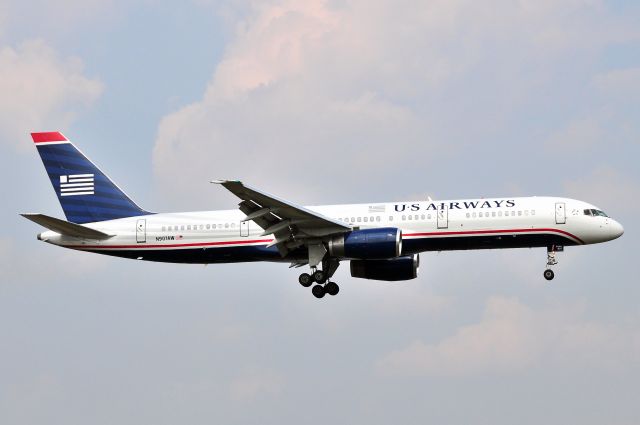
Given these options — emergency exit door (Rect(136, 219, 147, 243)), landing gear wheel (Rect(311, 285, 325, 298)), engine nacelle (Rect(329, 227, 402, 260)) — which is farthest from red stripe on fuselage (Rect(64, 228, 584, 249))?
landing gear wheel (Rect(311, 285, 325, 298))

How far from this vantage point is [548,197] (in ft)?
214

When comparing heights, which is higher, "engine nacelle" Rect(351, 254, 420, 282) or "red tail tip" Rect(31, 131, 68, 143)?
"red tail tip" Rect(31, 131, 68, 143)

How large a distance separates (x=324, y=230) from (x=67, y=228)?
42.4 feet

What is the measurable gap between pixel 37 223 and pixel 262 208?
1122 cm

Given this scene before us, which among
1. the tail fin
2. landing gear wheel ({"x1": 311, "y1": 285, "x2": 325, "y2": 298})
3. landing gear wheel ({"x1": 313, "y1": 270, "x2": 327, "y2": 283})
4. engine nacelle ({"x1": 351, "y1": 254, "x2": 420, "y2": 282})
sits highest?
the tail fin

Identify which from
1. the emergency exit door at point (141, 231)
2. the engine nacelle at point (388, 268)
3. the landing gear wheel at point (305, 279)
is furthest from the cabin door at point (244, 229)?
the engine nacelle at point (388, 268)

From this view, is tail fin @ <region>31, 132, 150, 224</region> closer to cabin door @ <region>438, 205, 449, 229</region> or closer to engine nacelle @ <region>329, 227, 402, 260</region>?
engine nacelle @ <region>329, 227, 402, 260</region>

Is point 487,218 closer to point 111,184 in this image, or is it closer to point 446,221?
point 446,221

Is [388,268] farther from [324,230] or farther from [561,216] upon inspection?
[561,216]

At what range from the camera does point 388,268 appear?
229 ft

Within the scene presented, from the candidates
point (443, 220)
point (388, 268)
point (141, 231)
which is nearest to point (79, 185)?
point (141, 231)

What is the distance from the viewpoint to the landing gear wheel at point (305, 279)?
67.0m

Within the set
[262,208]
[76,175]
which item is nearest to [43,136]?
[76,175]

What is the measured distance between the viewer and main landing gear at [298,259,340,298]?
6700 centimetres
